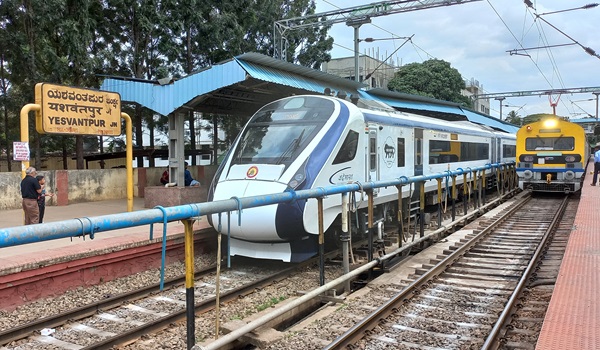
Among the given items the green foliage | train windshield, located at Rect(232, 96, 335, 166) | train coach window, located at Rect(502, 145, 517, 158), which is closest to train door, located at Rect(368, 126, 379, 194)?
train windshield, located at Rect(232, 96, 335, 166)

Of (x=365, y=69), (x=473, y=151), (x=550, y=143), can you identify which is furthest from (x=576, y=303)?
(x=365, y=69)

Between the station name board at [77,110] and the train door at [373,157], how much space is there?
21.5 feet

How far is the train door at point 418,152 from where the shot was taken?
39.3 feet

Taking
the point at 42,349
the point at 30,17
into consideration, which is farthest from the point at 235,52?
the point at 42,349

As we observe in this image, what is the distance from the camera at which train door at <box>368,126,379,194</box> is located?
9.31 m

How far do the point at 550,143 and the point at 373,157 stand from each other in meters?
10.9

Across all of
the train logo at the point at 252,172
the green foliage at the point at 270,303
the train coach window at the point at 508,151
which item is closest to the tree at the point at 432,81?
the train coach window at the point at 508,151

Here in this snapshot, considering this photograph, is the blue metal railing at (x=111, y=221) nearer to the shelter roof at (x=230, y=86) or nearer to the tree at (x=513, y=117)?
the shelter roof at (x=230, y=86)

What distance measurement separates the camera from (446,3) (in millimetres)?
17797

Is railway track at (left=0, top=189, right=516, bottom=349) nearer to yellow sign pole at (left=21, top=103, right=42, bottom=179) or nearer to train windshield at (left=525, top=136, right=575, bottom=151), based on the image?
yellow sign pole at (left=21, top=103, right=42, bottom=179)

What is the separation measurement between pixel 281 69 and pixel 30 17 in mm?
8638

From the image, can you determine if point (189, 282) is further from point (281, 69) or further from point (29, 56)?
point (29, 56)

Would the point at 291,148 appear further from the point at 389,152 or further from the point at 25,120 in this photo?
the point at 25,120

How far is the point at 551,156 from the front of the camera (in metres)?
16.9
